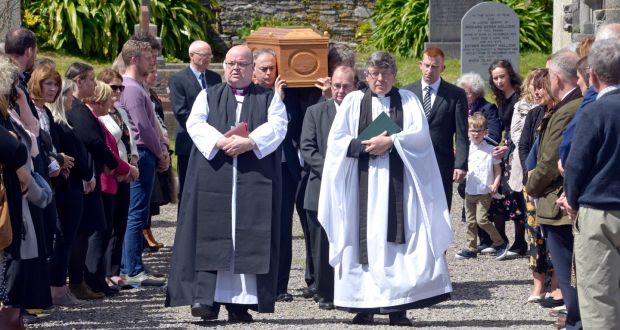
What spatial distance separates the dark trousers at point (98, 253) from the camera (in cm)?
930

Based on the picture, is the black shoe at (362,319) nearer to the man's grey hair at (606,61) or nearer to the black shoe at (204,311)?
the black shoe at (204,311)

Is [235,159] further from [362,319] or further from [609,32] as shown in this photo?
[609,32]

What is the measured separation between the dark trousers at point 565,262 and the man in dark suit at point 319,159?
1746mm

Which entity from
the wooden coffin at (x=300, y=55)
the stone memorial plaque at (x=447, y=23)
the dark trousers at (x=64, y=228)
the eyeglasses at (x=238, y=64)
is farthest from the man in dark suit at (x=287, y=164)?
the stone memorial plaque at (x=447, y=23)

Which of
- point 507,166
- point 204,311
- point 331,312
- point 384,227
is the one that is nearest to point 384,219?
point 384,227

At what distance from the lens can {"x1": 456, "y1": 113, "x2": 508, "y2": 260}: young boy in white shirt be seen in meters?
11.0

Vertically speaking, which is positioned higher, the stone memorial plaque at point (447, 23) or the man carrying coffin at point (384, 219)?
the stone memorial plaque at point (447, 23)

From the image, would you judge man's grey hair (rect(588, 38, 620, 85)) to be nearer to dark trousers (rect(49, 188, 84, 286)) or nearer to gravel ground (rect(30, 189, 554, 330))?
gravel ground (rect(30, 189, 554, 330))

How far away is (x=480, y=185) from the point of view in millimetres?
11039

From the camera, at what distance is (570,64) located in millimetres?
8031

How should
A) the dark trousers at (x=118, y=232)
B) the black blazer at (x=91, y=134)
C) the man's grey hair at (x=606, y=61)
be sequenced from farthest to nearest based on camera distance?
1. the dark trousers at (x=118, y=232)
2. the black blazer at (x=91, y=134)
3. the man's grey hair at (x=606, y=61)

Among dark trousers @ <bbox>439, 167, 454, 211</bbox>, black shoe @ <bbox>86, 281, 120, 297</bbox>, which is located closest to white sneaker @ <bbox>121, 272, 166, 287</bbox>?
black shoe @ <bbox>86, 281, 120, 297</bbox>

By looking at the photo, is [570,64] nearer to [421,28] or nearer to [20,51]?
[20,51]

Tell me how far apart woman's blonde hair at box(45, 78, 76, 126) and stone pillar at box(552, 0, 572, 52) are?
43.7 feet
